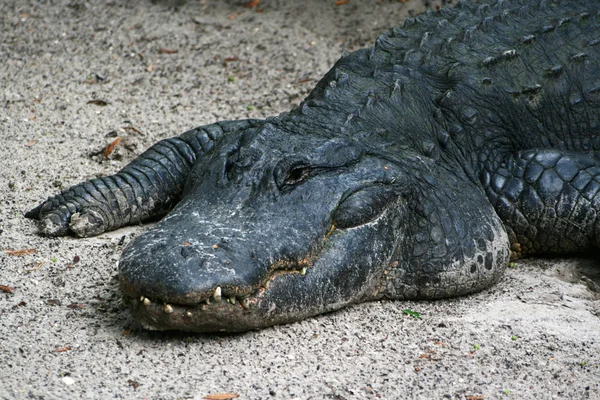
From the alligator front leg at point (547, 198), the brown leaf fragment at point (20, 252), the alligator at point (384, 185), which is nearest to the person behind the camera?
the alligator at point (384, 185)

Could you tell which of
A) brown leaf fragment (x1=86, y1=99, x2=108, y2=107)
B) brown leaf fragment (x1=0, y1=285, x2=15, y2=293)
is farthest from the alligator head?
brown leaf fragment (x1=86, y1=99, x2=108, y2=107)

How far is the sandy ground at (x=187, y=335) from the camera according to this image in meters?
3.79

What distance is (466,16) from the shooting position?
6082mm

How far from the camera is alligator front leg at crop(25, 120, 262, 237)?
5184 mm

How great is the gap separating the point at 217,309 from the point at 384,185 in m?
1.27

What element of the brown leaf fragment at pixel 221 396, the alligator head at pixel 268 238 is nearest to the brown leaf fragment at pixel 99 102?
the alligator head at pixel 268 238

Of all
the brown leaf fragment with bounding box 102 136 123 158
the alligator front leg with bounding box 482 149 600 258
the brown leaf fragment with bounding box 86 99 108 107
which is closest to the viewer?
the alligator front leg with bounding box 482 149 600 258

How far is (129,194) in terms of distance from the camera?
542cm

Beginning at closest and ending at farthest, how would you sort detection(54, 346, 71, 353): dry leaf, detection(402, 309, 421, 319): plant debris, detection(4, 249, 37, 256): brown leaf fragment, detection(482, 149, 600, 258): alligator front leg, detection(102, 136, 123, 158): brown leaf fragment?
detection(54, 346, 71, 353): dry leaf, detection(402, 309, 421, 319): plant debris, detection(4, 249, 37, 256): brown leaf fragment, detection(482, 149, 600, 258): alligator front leg, detection(102, 136, 123, 158): brown leaf fragment

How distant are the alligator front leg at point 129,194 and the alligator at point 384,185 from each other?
0.03ft

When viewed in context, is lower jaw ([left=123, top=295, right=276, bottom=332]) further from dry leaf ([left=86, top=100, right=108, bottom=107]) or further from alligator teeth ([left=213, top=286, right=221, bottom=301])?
dry leaf ([left=86, top=100, right=108, bottom=107])

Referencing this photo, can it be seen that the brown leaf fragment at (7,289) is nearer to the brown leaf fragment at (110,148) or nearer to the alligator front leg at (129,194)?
the alligator front leg at (129,194)

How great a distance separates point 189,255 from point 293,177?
33.6 inches

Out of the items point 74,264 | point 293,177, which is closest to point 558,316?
point 293,177
